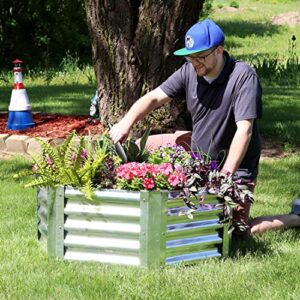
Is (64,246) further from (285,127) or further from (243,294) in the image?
(285,127)

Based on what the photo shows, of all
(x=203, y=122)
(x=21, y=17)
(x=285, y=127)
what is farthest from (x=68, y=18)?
(x=203, y=122)

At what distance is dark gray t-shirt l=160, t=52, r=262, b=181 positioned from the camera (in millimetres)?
4008

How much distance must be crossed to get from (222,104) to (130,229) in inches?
41.1

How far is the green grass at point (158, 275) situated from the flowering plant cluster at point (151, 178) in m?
0.44

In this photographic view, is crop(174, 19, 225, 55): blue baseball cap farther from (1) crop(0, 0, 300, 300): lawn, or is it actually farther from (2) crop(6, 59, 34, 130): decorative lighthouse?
(2) crop(6, 59, 34, 130): decorative lighthouse

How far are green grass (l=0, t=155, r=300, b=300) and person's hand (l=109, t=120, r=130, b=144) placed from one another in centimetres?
74

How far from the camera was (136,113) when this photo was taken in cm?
417

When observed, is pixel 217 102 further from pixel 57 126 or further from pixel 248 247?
pixel 57 126

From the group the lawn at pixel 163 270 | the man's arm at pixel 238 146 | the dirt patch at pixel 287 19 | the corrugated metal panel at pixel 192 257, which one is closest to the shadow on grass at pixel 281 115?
the lawn at pixel 163 270

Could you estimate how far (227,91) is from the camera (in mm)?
4109

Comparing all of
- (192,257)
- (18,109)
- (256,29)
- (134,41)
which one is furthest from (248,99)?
(256,29)

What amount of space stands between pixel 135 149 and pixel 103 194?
56cm

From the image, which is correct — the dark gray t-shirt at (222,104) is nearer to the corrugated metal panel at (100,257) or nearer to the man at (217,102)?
the man at (217,102)

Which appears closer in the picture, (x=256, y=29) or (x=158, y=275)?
(x=158, y=275)
